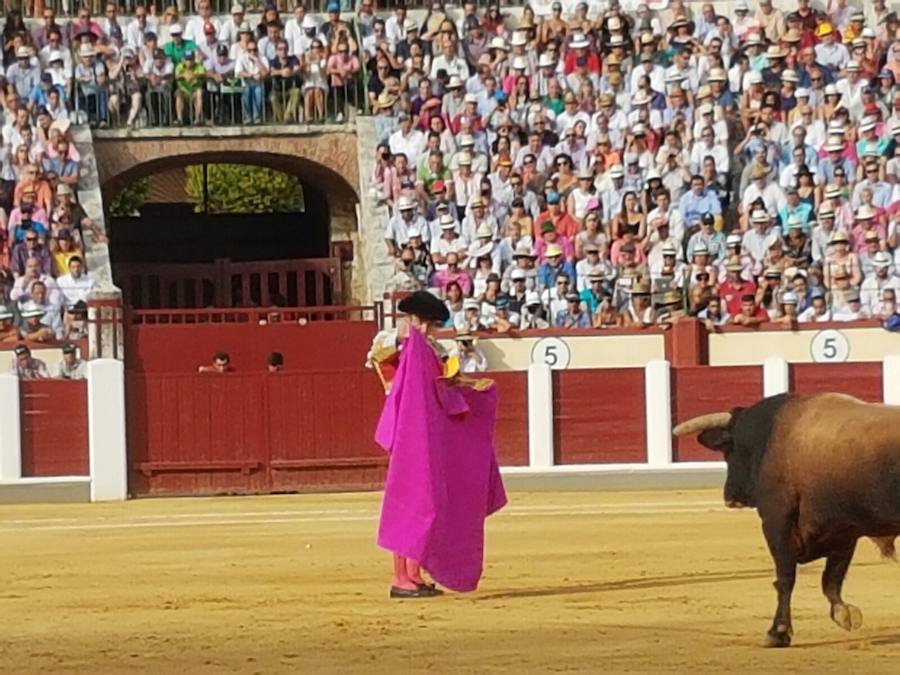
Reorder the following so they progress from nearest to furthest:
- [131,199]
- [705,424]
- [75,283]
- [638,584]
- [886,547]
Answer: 1. [886,547]
2. [705,424]
3. [638,584]
4. [75,283]
5. [131,199]

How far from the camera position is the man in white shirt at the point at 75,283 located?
59.2 feet

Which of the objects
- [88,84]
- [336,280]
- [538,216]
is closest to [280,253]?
[336,280]

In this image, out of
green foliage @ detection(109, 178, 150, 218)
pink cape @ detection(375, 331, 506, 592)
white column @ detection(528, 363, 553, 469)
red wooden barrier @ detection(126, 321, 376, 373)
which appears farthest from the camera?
green foliage @ detection(109, 178, 150, 218)

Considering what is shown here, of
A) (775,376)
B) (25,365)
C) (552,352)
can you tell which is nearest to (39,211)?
(25,365)

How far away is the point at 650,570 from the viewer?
10.7 meters

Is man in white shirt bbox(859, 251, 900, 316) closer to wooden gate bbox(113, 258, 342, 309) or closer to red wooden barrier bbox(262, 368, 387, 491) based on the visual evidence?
red wooden barrier bbox(262, 368, 387, 491)

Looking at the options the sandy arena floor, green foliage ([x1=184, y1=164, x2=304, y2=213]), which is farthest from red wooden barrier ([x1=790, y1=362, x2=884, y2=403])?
green foliage ([x1=184, y1=164, x2=304, y2=213])

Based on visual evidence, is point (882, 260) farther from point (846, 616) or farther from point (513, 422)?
point (846, 616)

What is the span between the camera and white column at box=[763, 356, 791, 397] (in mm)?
17297

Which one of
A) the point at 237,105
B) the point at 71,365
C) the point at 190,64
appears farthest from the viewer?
the point at 237,105

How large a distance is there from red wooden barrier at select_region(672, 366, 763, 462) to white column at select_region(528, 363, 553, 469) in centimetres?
95

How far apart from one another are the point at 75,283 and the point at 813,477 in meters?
11.6

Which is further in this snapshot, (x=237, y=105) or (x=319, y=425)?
(x=237, y=105)

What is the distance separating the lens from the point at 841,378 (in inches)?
685
